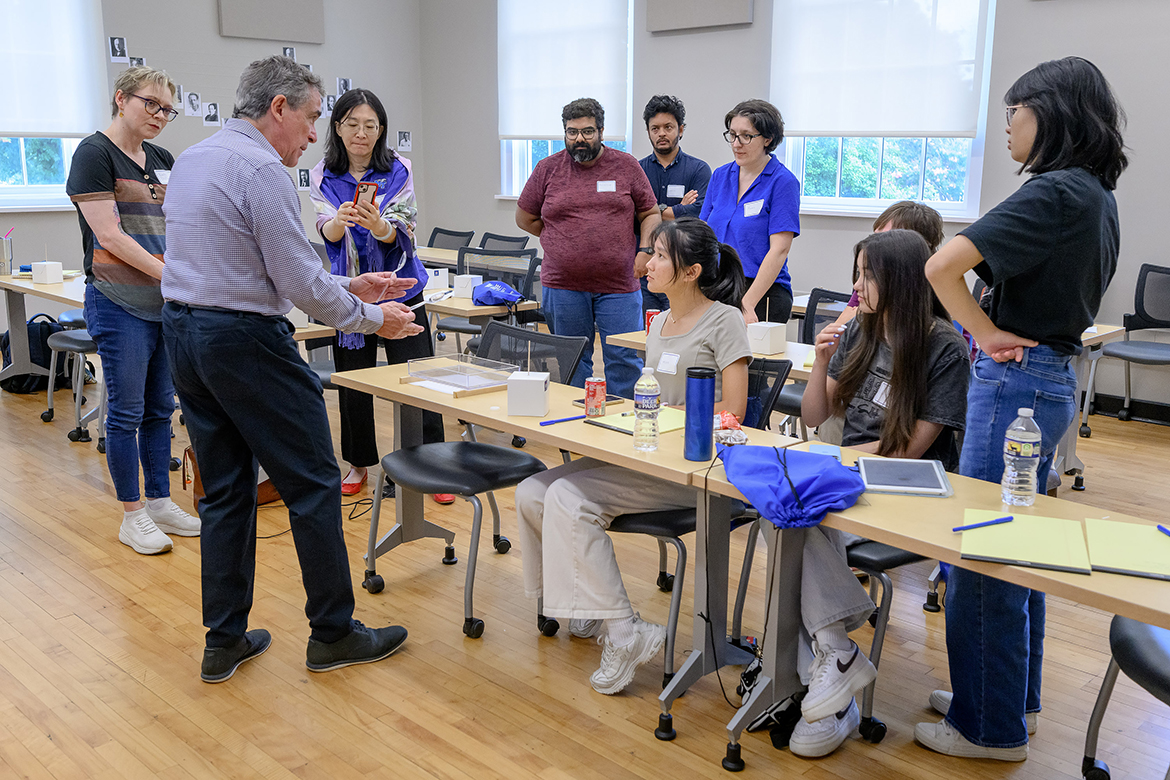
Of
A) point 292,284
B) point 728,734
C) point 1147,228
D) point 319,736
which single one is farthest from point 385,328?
point 1147,228

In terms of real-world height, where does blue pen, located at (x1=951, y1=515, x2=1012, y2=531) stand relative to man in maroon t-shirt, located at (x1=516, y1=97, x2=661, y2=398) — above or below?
below

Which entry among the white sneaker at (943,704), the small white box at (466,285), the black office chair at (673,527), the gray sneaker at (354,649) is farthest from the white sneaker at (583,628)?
the small white box at (466,285)

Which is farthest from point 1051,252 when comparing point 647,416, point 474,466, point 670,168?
point 670,168

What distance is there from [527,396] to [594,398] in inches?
7.5

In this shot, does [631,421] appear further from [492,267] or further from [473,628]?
[492,267]

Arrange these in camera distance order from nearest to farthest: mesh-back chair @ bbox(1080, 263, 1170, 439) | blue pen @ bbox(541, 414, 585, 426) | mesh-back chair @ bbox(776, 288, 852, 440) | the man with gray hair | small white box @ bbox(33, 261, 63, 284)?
1. the man with gray hair
2. blue pen @ bbox(541, 414, 585, 426)
3. mesh-back chair @ bbox(776, 288, 852, 440)
4. small white box @ bbox(33, 261, 63, 284)
5. mesh-back chair @ bbox(1080, 263, 1170, 439)

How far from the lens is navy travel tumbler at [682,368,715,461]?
7.32ft

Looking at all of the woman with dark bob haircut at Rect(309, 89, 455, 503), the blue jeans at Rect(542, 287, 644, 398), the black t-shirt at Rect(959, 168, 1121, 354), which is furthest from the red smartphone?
the black t-shirt at Rect(959, 168, 1121, 354)

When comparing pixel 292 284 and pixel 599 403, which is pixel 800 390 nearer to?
pixel 599 403

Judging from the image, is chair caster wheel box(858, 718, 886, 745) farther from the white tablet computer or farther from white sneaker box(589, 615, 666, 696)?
the white tablet computer

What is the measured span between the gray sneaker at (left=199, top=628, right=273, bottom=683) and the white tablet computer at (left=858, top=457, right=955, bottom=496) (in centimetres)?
178

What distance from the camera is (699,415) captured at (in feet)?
7.43

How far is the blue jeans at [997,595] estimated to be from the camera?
2.13 m

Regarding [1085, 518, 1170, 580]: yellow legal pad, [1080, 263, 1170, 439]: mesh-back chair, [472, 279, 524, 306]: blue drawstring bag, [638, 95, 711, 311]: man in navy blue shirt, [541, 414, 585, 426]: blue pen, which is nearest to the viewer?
[1085, 518, 1170, 580]: yellow legal pad
